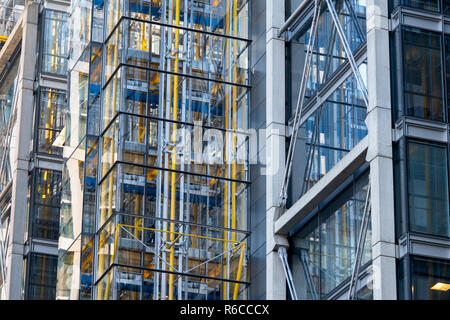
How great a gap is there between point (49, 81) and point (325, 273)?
30.6 m

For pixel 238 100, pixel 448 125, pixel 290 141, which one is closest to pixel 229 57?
pixel 238 100

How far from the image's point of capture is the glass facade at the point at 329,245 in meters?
42.9

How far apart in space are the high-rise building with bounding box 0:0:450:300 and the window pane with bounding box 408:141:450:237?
0.14ft

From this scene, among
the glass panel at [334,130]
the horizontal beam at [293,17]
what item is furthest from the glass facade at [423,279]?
the horizontal beam at [293,17]

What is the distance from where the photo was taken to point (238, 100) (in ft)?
176

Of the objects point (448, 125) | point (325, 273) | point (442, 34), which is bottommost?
point (325, 273)

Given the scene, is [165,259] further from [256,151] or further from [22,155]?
[22,155]

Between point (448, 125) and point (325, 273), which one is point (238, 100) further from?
point (448, 125)

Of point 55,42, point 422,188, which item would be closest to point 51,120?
point 55,42

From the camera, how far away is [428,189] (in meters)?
39.7

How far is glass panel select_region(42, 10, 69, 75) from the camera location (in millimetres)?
71812

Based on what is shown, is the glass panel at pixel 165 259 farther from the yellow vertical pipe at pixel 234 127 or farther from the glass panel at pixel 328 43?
the glass panel at pixel 328 43

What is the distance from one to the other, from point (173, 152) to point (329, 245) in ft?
30.9

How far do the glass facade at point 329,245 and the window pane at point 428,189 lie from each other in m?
2.51
